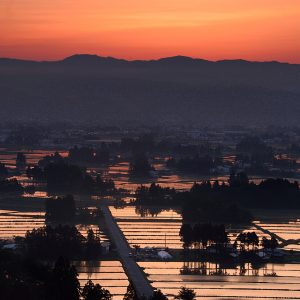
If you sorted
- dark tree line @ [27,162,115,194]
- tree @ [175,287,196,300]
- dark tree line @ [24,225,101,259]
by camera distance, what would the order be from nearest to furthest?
tree @ [175,287,196,300]
dark tree line @ [24,225,101,259]
dark tree line @ [27,162,115,194]

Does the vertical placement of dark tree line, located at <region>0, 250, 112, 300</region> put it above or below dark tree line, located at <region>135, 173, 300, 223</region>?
above

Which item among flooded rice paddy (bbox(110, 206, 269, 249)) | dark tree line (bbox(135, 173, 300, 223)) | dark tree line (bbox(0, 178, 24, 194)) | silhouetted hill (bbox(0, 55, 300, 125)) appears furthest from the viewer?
silhouetted hill (bbox(0, 55, 300, 125))

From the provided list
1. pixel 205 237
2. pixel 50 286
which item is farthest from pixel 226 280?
pixel 50 286

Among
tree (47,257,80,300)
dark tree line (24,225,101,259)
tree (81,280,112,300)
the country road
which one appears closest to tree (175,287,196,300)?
the country road

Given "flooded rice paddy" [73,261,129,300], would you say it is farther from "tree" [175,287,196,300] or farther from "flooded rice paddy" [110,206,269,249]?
"flooded rice paddy" [110,206,269,249]

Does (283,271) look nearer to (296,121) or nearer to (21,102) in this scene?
(296,121)

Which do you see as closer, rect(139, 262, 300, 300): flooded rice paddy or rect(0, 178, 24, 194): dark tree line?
rect(139, 262, 300, 300): flooded rice paddy
